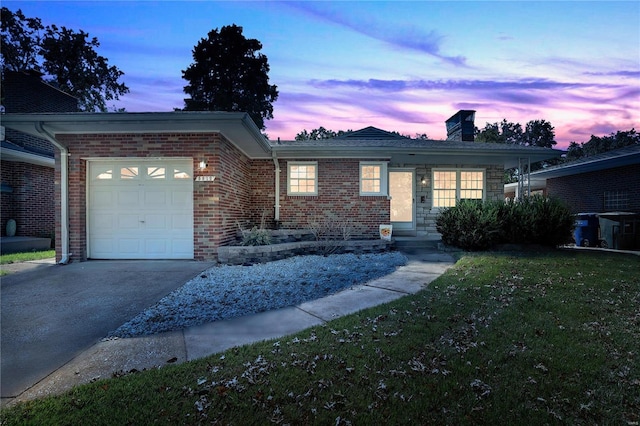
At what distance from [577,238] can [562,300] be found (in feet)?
32.4

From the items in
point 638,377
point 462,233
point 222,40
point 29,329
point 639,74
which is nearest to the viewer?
point 638,377

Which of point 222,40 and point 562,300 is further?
point 222,40

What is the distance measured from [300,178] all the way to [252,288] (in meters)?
5.89

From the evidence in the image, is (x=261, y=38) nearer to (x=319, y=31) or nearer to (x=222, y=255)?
(x=319, y=31)

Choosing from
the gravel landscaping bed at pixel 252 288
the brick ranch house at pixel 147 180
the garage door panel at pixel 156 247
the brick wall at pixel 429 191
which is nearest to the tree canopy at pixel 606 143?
the brick wall at pixel 429 191

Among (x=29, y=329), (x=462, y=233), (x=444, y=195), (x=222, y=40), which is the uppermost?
(x=222, y=40)

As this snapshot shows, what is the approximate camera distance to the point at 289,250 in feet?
26.4

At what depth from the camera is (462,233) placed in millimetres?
8445

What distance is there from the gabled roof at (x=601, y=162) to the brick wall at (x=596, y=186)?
0.99ft

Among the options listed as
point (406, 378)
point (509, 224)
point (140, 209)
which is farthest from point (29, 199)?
point (509, 224)

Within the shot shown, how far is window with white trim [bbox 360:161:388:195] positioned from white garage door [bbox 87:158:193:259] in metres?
5.25

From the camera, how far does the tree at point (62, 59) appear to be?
21906 millimetres

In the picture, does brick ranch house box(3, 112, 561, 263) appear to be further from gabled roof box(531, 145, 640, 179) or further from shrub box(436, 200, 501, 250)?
gabled roof box(531, 145, 640, 179)

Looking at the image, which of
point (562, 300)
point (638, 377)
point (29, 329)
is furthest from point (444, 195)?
point (29, 329)
